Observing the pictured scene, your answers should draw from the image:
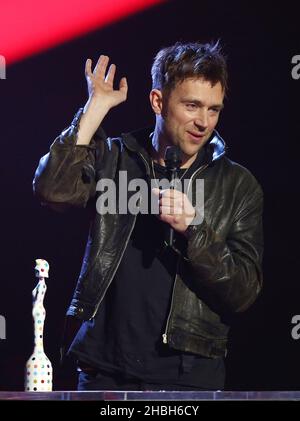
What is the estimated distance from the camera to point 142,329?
2.09 m

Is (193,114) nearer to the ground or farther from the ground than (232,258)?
farther from the ground

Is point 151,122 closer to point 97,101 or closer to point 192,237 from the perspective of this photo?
point 97,101

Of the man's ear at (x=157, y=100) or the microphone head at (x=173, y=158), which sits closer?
the microphone head at (x=173, y=158)

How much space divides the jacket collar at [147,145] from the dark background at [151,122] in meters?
0.55

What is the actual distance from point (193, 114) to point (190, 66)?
0.45ft

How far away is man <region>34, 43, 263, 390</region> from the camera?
205 cm

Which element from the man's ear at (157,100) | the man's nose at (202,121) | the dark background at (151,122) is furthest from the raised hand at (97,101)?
the dark background at (151,122)

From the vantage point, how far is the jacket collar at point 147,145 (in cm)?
230

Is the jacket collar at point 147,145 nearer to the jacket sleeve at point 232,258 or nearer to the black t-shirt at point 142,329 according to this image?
the jacket sleeve at point 232,258

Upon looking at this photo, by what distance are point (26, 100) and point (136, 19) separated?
0.49 m

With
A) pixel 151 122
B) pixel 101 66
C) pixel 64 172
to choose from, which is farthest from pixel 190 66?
pixel 151 122

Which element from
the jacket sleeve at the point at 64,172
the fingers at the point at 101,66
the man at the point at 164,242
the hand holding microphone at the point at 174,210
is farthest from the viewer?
the fingers at the point at 101,66

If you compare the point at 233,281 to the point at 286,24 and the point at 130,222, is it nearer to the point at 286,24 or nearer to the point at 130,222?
the point at 130,222

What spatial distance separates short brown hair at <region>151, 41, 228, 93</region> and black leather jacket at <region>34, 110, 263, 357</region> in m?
0.18
